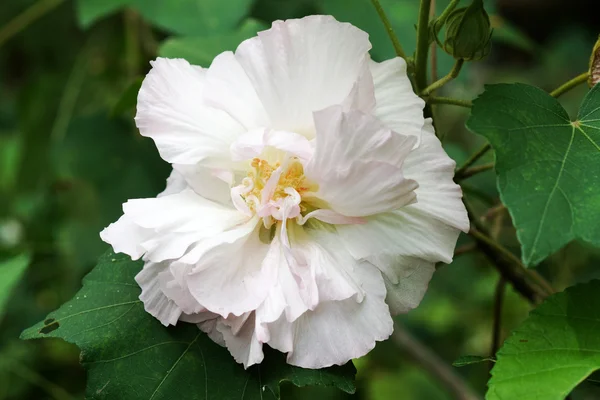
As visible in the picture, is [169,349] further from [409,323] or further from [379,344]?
[409,323]

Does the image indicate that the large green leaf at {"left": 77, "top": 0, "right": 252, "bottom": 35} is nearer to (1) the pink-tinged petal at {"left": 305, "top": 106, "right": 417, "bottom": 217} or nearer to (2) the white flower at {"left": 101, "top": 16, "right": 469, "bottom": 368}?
(2) the white flower at {"left": 101, "top": 16, "right": 469, "bottom": 368}

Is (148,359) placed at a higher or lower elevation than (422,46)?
lower

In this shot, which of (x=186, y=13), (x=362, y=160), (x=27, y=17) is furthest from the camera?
(x=27, y=17)

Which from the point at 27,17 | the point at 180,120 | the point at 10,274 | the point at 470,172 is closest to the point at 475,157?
the point at 470,172

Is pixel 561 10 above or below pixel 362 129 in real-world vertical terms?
below

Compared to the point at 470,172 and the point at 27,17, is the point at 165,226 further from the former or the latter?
the point at 27,17

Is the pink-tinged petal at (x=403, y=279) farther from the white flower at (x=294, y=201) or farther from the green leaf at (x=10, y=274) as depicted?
the green leaf at (x=10, y=274)

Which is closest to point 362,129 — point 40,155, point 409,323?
point 40,155

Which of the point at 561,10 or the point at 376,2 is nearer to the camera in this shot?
the point at 376,2
